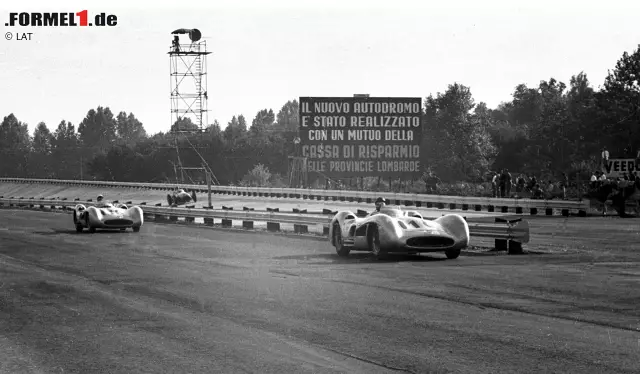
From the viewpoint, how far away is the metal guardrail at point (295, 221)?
18.4m

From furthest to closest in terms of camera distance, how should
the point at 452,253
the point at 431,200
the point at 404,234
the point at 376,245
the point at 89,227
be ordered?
1. the point at 431,200
2. the point at 89,227
3. the point at 376,245
4. the point at 452,253
5. the point at 404,234

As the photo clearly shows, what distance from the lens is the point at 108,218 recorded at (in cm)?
2689

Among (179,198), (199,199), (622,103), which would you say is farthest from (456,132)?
(179,198)

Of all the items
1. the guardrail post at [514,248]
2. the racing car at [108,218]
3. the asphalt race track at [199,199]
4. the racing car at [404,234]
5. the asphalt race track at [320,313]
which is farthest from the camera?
the asphalt race track at [199,199]

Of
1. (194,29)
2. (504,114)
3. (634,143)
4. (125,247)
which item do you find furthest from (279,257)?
(504,114)

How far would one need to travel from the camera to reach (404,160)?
4656 cm

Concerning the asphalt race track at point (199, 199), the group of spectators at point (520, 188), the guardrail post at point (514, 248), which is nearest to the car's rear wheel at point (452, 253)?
the guardrail post at point (514, 248)

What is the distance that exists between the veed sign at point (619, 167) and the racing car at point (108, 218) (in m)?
16.8

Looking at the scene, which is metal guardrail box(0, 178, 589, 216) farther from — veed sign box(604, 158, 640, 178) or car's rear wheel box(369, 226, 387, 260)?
car's rear wheel box(369, 226, 387, 260)

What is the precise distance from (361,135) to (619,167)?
1347 centimetres

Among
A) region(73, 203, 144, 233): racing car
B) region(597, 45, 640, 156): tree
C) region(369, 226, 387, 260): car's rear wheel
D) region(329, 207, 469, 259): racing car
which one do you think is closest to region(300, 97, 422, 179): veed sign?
region(73, 203, 144, 233): racing car

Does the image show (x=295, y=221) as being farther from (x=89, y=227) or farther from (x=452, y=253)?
(x=452, y=253)

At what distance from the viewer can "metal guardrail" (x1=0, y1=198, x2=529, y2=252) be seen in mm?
18406

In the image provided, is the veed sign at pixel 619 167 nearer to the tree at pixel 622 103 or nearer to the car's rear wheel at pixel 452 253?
the car's rear wheel at pixel 452 253
